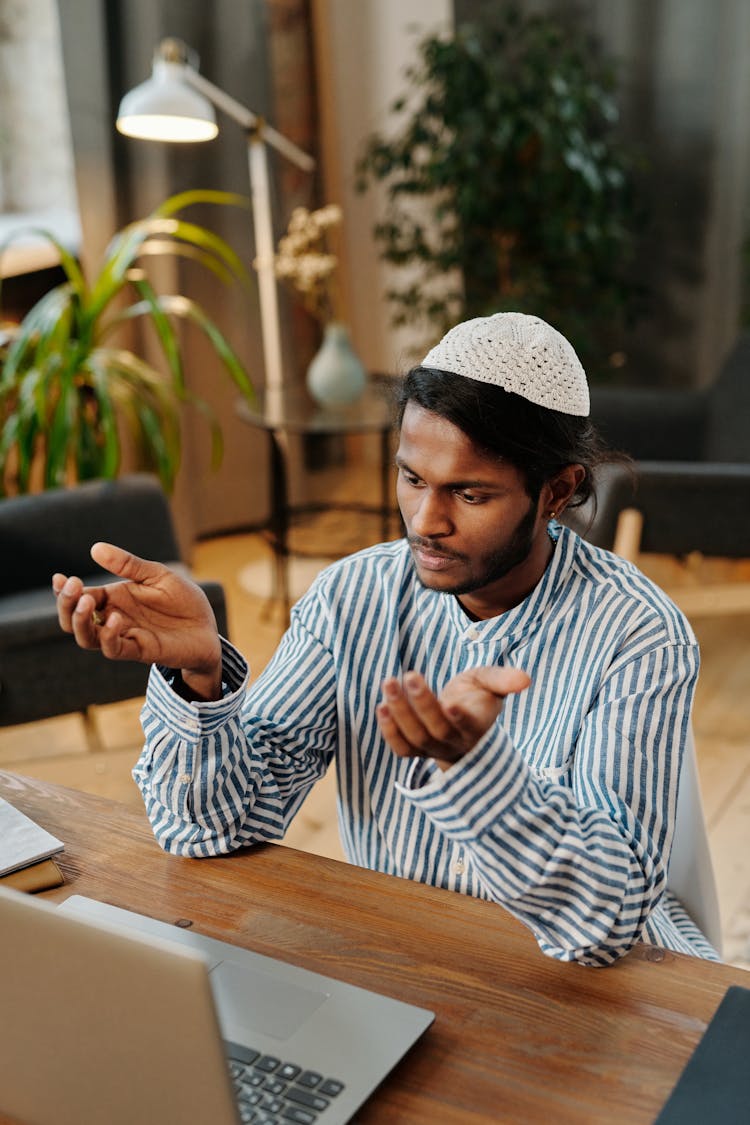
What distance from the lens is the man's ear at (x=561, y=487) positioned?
120 centimetres

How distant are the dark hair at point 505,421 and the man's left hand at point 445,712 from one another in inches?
11.2

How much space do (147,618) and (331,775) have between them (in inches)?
63.7

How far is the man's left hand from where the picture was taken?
88 cm

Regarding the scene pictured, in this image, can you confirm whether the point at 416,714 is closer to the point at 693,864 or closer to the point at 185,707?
the point at 185,707

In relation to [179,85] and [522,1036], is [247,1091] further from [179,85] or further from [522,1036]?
[179,85]

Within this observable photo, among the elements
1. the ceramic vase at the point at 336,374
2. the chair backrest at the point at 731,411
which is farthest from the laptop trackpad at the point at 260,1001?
the chair backrest at the point at 731,411

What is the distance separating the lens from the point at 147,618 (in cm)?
111

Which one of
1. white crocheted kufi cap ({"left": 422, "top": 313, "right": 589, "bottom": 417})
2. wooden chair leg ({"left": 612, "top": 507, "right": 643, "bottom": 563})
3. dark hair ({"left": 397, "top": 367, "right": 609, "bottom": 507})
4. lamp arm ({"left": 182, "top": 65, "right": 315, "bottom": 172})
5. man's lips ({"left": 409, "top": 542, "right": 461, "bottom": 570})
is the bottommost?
wooden chair leg ({"left": 612, "top": 507, "right": 643, "bottom": 563})

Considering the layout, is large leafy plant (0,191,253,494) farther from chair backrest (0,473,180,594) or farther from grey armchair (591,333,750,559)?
grey armchair (591,333,750,559)

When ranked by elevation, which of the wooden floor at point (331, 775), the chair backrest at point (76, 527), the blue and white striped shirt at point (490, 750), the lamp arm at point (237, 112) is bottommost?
the wooden floor at point (331, 775)

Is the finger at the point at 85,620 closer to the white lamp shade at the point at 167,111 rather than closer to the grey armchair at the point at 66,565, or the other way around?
the grey armchair at the point at 66,565

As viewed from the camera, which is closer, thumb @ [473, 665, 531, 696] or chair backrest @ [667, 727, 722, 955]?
thumb @ [473, 665, 531, 696]

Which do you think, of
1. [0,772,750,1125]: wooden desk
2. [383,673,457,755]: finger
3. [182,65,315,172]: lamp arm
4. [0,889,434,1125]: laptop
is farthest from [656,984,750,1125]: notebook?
[182,65,315,172]: lamp arm

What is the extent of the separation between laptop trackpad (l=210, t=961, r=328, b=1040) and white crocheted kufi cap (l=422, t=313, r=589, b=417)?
21.2 inches
